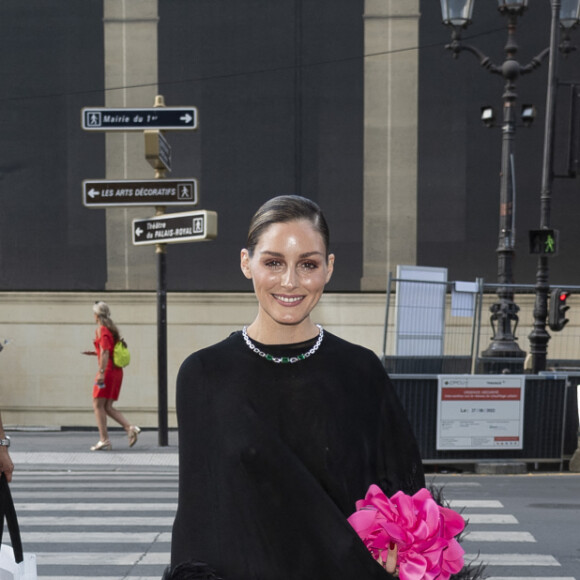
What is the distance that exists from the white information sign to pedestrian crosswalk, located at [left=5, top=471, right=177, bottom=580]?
3411mm

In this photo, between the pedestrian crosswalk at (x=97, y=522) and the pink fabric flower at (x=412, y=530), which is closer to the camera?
the pink fabric flower at (x=412, y=530)

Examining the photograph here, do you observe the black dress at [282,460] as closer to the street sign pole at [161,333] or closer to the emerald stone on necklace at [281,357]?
the emerald stone on necklace at [281,357]

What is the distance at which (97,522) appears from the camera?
8289 millimetres

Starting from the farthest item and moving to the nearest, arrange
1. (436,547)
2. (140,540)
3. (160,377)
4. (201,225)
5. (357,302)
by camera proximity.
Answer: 1. (357,302)
2. (160,377)
3. (201,225)
4. (140,540)
5. (436,547)

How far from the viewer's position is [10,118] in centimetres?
1742

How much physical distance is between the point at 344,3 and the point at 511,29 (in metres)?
4.18

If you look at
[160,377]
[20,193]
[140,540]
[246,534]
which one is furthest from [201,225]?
[246,534]

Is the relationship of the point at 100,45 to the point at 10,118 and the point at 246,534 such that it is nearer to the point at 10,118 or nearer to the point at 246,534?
the point at 10,118

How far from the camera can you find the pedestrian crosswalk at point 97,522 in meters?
6.77

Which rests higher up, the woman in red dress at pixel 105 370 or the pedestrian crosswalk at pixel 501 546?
the woman in red dress at pixel 105 370

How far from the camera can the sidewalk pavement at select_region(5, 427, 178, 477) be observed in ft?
39.2

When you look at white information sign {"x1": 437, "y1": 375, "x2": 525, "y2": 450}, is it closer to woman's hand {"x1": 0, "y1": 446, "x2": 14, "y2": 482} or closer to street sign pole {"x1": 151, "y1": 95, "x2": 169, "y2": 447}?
street sign pole {"x1": 151, "y1": 95, "x2": 169, "y2": 447}

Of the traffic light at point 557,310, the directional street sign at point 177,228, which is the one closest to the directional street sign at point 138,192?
the directional street sign at point 177,228

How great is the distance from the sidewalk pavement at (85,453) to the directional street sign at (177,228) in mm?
→ 2840
